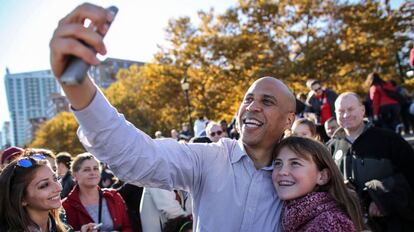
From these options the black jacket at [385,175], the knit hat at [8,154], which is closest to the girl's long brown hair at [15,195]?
the knit hat at [8,154]

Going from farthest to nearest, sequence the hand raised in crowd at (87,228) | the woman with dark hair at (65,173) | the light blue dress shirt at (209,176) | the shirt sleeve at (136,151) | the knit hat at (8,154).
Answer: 1. the woman with dark hair at (65,173)
2. the knit hat at (8,154)
3. the hand raised in crowd at (87,228)
4. the light blue dress shirt at (209,176)
5. the shirt sleeve at (136,151)

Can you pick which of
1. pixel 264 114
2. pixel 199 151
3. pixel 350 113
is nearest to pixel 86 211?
pixel 199 151

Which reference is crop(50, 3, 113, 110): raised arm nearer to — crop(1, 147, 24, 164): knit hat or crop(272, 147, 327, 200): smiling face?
crop(272, 147, 327, 200): smiling face

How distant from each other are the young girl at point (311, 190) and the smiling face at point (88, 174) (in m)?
2.66

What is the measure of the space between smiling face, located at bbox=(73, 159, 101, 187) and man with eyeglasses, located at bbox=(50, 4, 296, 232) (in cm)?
248

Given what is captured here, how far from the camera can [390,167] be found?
13.3ft

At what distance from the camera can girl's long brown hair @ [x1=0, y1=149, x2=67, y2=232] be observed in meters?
3.14

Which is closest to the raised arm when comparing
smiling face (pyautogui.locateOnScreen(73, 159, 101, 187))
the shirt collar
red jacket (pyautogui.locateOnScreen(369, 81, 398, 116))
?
the shirt collar

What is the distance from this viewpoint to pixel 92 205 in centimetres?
434

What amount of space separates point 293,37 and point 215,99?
20.7ft

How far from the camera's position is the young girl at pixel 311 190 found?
2232mm

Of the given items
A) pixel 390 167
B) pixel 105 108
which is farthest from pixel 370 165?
pixel 105 108

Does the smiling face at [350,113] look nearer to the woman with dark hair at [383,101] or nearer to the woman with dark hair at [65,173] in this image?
the woman with dark hair at [65,173]

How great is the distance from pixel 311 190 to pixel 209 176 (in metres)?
0.67
